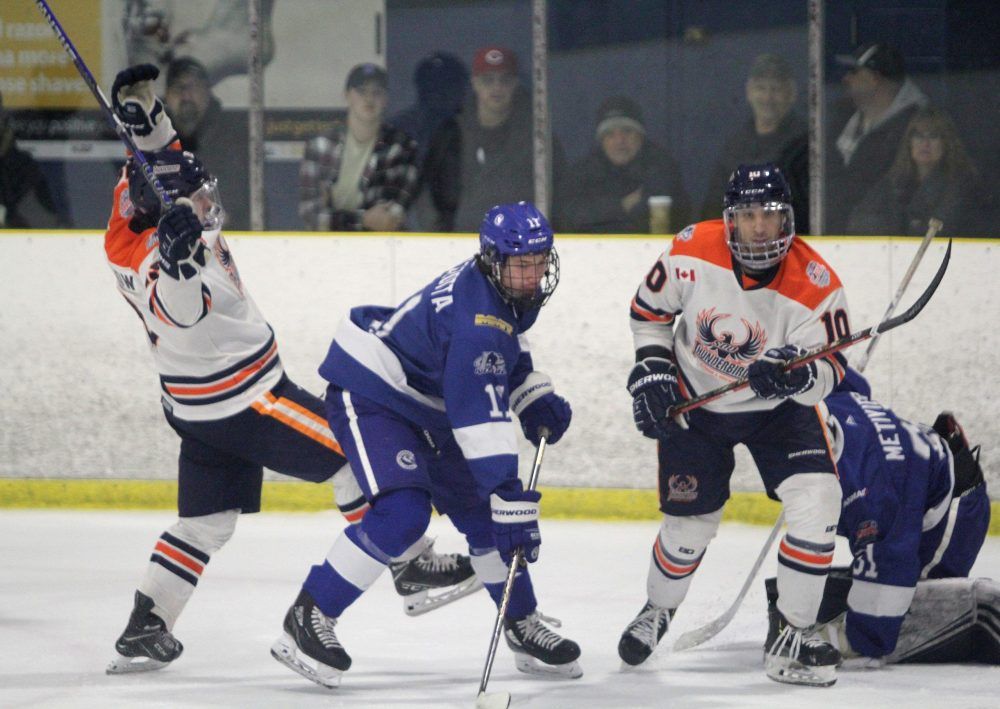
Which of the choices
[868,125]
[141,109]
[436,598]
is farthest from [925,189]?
[141,109]

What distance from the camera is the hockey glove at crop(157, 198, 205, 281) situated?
2.93 metres

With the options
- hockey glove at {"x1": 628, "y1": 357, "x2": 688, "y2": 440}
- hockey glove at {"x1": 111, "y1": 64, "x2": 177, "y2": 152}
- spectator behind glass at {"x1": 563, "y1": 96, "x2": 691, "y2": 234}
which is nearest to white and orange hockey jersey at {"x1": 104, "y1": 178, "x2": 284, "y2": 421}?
hockey glove at {"x1": 111, "y1": 64, "x2": 177, "y2": 152}

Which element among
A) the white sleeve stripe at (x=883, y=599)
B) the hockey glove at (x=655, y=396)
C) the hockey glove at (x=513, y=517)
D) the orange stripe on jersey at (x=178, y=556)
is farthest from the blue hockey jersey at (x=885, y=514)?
the orange stripe on jersey at (x=178, y=556)

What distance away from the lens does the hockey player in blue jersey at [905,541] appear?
3207mm

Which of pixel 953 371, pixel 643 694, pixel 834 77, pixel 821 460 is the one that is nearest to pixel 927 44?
pixel 834 77

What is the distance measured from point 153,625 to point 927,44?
3.14m

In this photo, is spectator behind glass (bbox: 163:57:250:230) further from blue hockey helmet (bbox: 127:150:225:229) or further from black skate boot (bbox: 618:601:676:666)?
black skate boot (bbox: 618:601:676:666)

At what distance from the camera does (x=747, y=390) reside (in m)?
3.23

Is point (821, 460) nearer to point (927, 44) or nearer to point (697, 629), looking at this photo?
point (697, 629)

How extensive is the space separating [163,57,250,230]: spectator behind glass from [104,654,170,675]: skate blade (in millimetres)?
2335

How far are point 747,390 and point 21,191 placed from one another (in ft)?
10.2

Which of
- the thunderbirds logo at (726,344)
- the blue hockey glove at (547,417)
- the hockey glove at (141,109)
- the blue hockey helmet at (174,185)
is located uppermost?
the hockey glove at (141,109)

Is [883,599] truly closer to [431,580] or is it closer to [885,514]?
[885,514]

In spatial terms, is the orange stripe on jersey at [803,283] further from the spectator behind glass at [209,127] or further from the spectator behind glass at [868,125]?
the spectator behind glass at [209,127]
